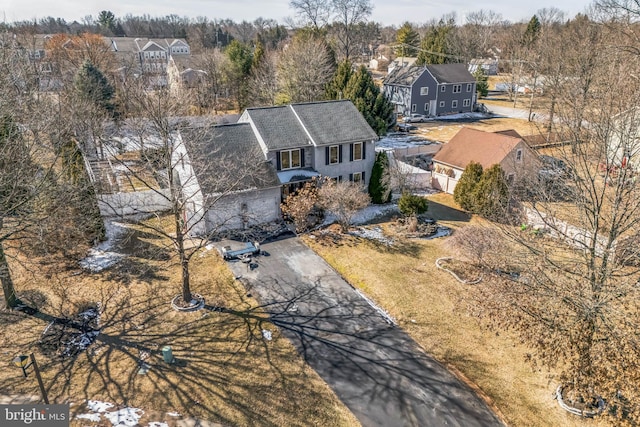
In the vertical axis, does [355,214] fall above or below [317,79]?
below

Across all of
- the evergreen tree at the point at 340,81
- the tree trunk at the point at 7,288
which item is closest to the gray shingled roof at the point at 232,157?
the tree trunk at the point at 7,288

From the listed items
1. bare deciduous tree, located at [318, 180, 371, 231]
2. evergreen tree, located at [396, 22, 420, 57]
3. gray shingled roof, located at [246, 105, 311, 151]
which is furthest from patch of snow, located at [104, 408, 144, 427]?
evergreen tree, located at [396, 22, 420, 57]

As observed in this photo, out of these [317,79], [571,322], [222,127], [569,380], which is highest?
[317,79]

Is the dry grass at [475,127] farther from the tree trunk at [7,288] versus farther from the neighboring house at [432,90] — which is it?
the tree trunk at [7,288]

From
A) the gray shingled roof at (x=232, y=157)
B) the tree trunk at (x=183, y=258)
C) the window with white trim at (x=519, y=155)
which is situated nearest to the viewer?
the tree trunk at (x=183, y=258)

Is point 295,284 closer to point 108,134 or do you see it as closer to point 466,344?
point 466,344

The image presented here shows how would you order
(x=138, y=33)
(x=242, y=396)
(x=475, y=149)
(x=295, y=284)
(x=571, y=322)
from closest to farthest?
(x=571, y=322) → (x=242, y=396) → (x=295, y=284) → (x=475, y=149) → (x=138, y=33)

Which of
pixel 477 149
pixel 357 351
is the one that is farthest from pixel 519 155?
pixel 357 351

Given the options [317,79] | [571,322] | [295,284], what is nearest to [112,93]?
[317,79]
